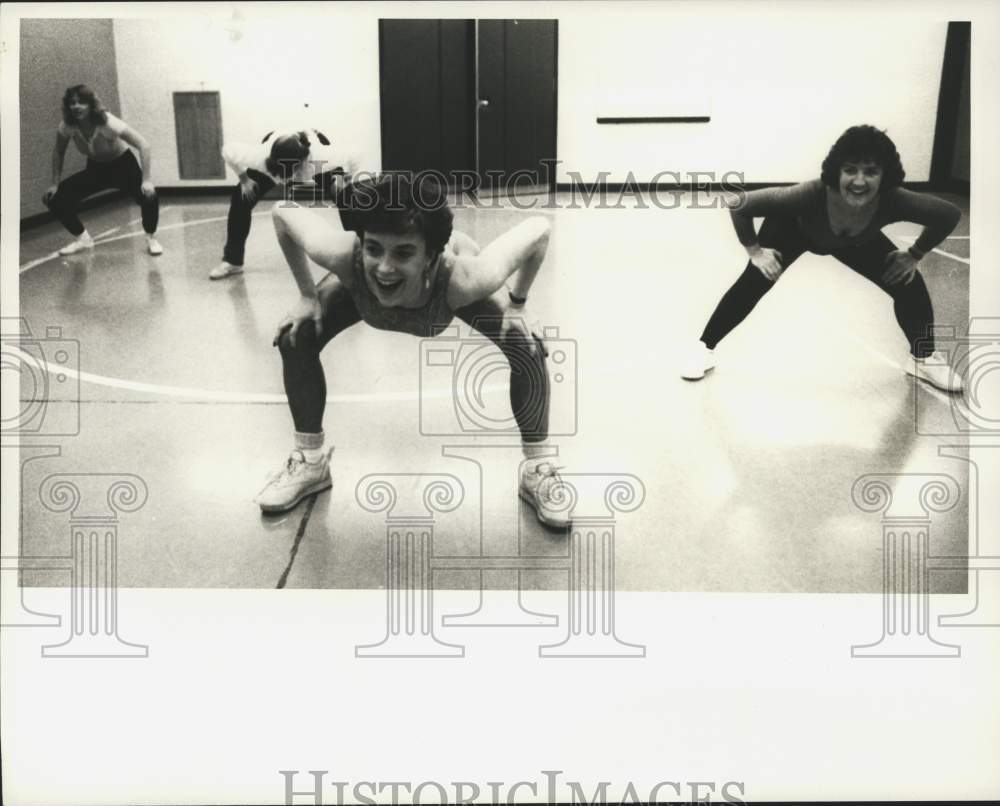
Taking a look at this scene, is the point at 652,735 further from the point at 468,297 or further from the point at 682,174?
the point at 682,174

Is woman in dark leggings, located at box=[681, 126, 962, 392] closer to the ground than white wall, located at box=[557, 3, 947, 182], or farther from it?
closer to the ground

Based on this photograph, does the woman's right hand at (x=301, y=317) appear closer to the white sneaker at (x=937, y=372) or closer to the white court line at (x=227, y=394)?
the white court line at (x=227, y=394)

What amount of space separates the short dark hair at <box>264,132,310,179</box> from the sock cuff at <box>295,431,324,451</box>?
1.61ft

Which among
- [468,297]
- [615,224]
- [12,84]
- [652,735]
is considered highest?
[12,84]

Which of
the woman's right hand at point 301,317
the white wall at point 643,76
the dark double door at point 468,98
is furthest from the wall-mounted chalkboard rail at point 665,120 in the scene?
the woman's right hand at point 301,317

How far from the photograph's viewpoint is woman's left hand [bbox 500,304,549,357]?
1481mm

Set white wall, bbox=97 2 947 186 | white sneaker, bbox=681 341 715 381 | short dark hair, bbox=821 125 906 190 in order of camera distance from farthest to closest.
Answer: white sneaker, bbox=681 341 715 381 < short dark hair, bbox=821 125 906 190 < white wall, bbox=97 2 947 186

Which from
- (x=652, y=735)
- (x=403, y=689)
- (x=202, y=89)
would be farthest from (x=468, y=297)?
(x=652, y=735)

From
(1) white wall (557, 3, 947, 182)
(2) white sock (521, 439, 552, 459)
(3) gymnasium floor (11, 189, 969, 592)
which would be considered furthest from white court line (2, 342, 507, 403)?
(1) white wall (557, 3, 947, 182)

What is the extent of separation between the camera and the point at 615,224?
4.90 feet

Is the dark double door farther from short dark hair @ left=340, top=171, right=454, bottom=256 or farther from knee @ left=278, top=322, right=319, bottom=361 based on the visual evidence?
knee @ left=278, top=322, right=319, bottom=361

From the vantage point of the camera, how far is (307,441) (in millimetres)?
1685

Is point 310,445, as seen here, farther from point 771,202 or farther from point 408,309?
point 771,202

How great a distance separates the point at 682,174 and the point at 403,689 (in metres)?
0.95
